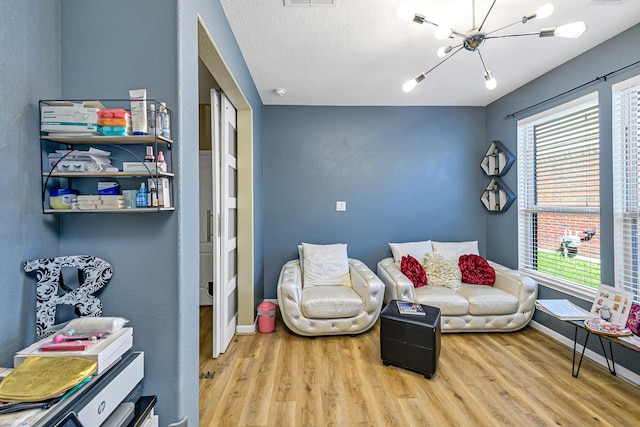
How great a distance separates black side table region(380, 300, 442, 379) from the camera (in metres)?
2.21

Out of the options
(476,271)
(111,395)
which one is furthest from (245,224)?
(476,271)

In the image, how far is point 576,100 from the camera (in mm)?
2609

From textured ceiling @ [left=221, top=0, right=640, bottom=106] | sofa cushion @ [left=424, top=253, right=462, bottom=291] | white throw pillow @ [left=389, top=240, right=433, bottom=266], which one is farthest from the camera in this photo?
white throw pillow @ [left=389, top=240, right=433, bottom=266]

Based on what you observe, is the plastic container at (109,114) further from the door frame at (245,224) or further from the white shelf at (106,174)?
the door frame at (245,224)

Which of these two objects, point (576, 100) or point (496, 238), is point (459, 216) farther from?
point (576, 100)

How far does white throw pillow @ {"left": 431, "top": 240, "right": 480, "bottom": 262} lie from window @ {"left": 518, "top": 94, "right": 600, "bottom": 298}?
1.61ft

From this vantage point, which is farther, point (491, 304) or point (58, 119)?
point (491, 304)

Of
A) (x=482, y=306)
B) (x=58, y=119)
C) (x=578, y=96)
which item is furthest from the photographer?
(x=482, y=306)

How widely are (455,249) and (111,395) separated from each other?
355 centimetres

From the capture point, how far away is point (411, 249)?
142 inches

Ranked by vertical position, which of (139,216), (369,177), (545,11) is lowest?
(139,216)

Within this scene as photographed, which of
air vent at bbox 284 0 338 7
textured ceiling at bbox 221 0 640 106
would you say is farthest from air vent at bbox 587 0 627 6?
air vent at bbox 284 0 338 7

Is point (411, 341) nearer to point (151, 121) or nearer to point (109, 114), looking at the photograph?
point (151, 121)

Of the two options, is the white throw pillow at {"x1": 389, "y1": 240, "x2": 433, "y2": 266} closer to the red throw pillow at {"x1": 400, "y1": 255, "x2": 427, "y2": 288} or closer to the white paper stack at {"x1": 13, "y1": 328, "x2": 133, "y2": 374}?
the red throw pillow at {"x1": 400, "y1": 255, "x2": 427, "y2": 288}
